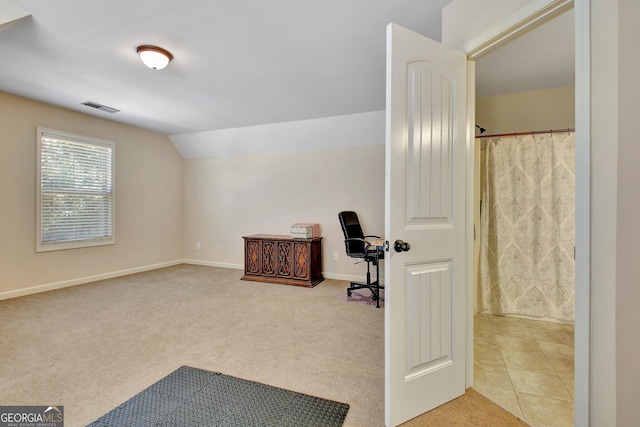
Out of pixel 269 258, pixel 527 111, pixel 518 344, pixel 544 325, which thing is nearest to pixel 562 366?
pixel 518 344

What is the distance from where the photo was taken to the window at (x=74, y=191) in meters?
3.68

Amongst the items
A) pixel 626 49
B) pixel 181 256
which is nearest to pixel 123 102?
pixel 181 256

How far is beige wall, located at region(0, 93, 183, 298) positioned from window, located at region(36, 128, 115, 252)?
0.09m

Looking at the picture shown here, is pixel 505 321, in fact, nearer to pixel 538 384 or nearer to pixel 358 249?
pixel 538 384

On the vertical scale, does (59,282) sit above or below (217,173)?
below

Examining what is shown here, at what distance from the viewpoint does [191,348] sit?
225 cm

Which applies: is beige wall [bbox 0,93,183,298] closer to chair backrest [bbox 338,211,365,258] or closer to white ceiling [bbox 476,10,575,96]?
chair backrest [bbox 338,211,365,258]

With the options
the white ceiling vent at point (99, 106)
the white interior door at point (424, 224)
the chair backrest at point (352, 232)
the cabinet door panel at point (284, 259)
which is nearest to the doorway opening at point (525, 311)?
the white interior door at point (424, 224)

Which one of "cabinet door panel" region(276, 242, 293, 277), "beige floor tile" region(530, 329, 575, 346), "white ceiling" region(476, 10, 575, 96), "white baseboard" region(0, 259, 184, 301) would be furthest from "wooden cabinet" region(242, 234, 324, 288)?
"white ceiling" region(476, 10, 575, 96)

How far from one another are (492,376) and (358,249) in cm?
206

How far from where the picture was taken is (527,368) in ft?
6.48

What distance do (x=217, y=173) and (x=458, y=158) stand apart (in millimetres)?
4703

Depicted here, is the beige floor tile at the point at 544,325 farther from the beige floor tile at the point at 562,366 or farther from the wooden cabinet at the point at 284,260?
the wooden cabinet at the point at 284,260

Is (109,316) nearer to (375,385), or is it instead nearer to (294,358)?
(294,358)
